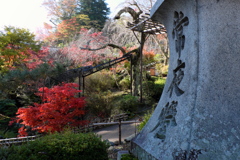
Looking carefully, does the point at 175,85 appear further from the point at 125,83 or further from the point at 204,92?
the point at 125,83

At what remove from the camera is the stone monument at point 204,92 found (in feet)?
6.61

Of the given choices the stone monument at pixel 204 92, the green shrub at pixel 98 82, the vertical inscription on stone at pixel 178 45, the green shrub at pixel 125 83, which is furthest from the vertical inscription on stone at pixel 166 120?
the green shrub at pixel 125 83

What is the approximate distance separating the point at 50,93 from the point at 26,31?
23.6 feet

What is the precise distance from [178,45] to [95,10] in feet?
75.2

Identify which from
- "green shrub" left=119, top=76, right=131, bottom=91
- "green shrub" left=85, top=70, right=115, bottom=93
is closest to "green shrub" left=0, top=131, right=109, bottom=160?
"green shrub" left=85, top=70, right=115, bottom=93

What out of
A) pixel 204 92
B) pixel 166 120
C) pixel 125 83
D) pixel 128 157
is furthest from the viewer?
pixel 125 83

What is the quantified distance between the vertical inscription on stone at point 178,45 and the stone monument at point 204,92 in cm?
1

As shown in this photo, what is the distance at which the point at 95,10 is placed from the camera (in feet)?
78.4

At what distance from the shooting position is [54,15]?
A: 914 inches

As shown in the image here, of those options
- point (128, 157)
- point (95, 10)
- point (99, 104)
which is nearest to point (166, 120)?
point (128, 157)

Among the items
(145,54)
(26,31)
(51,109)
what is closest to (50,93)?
(51,109)

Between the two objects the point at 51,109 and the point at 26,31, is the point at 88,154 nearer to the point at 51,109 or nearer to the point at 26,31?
the point at 51,109

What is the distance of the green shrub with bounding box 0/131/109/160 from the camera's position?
3207 millimetres

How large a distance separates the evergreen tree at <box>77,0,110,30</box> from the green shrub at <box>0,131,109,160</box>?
66.4ft
